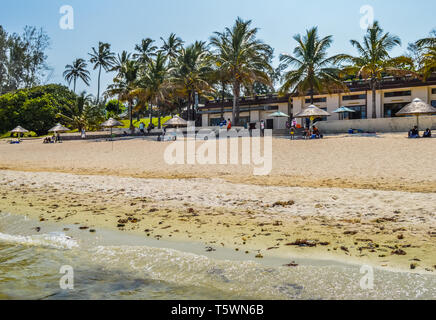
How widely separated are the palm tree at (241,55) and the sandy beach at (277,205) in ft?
65.1

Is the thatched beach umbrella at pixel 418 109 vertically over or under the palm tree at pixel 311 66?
under

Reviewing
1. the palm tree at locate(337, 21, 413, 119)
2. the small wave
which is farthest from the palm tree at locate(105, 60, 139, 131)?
the small wave

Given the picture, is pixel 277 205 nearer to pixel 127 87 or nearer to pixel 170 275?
pixel 170 275

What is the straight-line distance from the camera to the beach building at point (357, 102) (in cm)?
3061

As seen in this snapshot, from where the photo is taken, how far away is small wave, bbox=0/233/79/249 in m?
6.30

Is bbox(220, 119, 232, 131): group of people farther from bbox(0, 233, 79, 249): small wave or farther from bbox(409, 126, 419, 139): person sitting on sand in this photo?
bbox(0, 233, 79, 249): small wave

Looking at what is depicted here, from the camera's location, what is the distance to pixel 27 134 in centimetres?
4962

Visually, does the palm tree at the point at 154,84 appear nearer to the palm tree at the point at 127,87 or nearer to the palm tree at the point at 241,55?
the palm tree at the point at 127,87

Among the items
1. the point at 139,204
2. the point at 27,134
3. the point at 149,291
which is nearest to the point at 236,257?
the point at 149,291

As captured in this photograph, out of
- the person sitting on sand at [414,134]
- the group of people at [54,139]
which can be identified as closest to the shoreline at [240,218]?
the person sitting on sand at [414,134]

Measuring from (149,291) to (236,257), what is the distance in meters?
1.47

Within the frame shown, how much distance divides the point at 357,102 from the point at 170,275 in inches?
1461

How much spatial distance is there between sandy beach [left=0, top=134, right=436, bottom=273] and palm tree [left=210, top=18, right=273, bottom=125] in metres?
19.8
